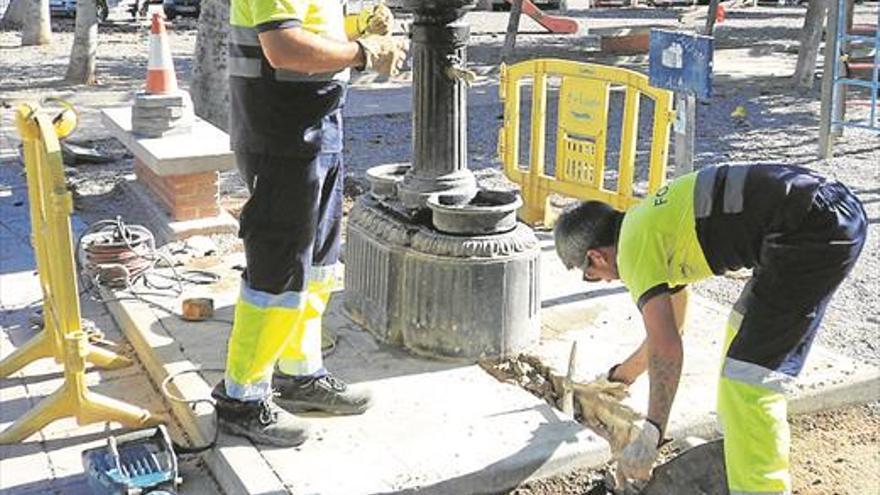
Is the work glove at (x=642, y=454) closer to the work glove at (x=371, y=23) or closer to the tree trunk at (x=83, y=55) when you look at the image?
the work glove at (x=371, y=23)

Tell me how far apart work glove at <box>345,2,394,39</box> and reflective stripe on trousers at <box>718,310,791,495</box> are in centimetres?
172

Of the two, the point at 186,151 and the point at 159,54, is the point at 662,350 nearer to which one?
the point at 186,151

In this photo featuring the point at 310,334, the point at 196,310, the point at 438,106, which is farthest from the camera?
the point at 196,310

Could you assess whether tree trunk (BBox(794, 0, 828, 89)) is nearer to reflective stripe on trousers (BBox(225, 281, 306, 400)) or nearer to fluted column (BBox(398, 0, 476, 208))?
fluted column (BBox(398, 0, 476, 208))

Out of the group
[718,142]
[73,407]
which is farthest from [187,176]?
[718,142]

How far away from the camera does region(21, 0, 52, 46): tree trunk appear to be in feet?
60.2

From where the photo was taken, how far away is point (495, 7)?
29359 millimetres

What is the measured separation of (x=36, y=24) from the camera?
18.6 meters

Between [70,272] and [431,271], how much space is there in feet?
4.72

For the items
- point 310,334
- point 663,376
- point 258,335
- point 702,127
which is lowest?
point 702,127

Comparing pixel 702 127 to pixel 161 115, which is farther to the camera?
pixel 702 127

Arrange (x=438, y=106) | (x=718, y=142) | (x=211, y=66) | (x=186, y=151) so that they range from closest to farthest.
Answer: (x=438, y=106) → (x=186, y=151) → (x=211, y=66) → (x=718, y=142)

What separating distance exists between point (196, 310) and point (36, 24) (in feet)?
49.7

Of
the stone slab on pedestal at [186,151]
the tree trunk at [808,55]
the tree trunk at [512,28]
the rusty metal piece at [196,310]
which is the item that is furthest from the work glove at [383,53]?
the tree trunk at [512,28]
